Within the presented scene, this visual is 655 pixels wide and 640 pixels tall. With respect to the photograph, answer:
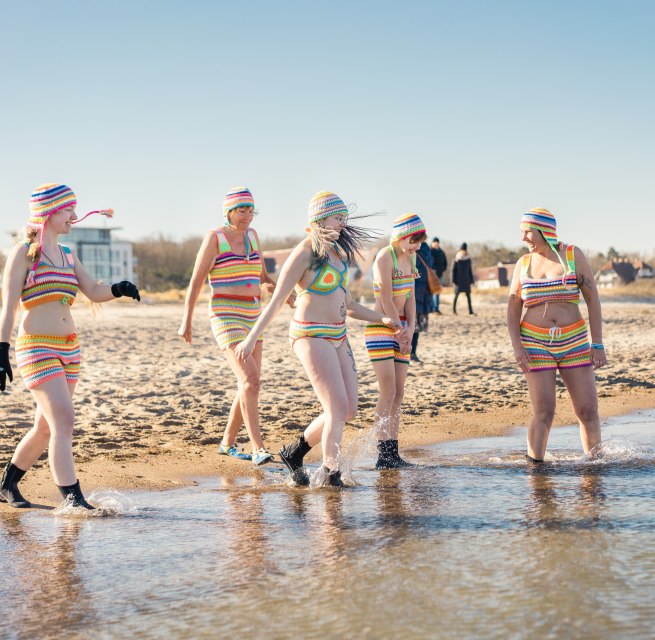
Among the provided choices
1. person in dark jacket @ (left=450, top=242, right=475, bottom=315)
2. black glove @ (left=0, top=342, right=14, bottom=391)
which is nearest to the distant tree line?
person in dark jacket @ (left=450, top=242, right=475, bottom=315)

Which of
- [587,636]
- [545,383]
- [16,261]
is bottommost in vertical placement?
[587,636]

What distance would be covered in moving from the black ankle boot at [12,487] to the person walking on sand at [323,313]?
4.99 ft

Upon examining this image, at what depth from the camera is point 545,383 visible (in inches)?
267

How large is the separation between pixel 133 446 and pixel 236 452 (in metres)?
1.12

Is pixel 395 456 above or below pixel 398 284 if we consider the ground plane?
below

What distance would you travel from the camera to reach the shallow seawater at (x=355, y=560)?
3645mm

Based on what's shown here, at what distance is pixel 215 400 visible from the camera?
440 inches

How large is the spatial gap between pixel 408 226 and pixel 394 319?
2.22ft

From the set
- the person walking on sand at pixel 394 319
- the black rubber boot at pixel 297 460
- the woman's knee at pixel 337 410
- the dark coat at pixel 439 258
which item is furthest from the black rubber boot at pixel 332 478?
the dark coat at pixel 439 258

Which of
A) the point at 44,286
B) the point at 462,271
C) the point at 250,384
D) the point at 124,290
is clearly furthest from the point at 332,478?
the point at 462,271

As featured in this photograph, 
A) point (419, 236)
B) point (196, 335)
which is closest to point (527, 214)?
point (419, 236)

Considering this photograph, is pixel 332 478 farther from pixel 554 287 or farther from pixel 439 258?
pixel 439 258

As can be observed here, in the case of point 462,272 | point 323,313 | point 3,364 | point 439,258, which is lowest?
point 3,364

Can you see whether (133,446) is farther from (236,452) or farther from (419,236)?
(419,236)
